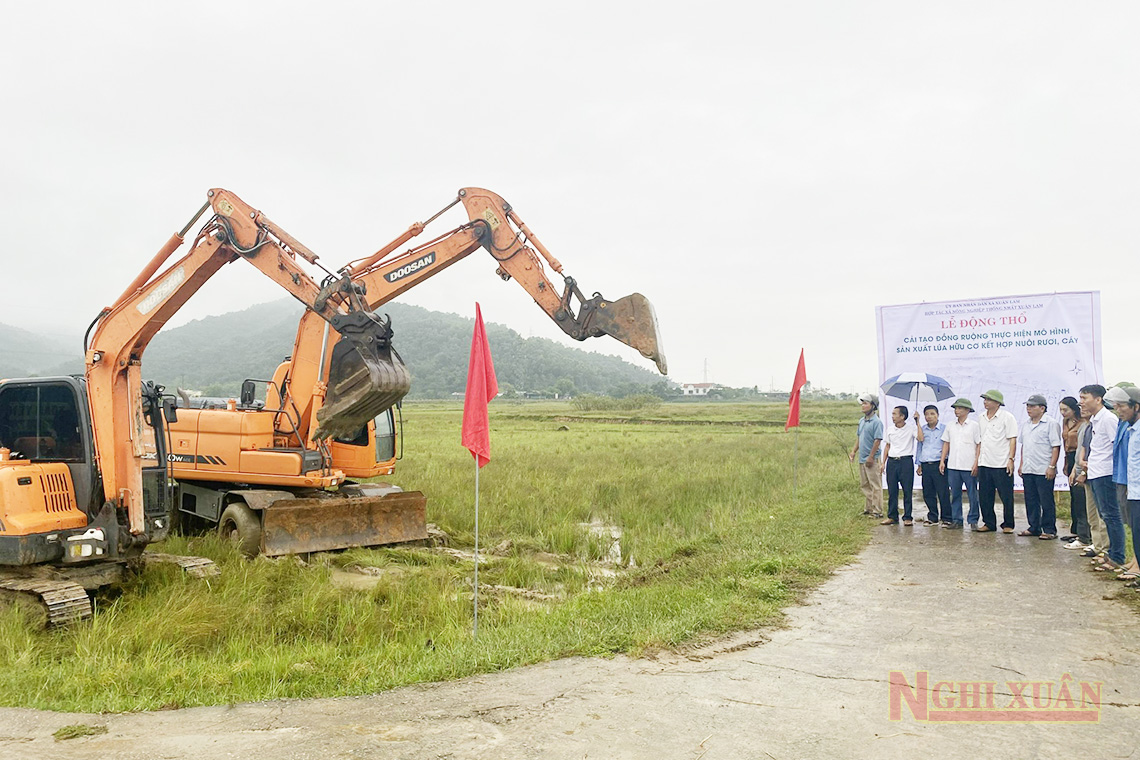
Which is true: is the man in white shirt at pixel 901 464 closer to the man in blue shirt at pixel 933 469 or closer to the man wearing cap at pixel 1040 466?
the man in blue shirt at pixel 933 469

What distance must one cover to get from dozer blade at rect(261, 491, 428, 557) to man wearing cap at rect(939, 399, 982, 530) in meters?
7.39

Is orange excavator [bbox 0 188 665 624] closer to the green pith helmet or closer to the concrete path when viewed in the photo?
the concrete path

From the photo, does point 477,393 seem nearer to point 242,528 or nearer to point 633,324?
point 633,324

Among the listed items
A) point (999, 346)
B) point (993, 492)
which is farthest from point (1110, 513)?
Result: point (999, 346)

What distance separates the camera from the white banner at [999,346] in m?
12.0

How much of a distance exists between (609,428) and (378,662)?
34.1 meters

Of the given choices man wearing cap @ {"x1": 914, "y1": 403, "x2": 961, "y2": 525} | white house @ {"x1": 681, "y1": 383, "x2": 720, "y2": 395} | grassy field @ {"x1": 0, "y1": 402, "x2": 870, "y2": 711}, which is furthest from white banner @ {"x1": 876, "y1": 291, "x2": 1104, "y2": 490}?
white house @ {"x1": 681, "y1": 383, "x2": 720, "y2": 395}

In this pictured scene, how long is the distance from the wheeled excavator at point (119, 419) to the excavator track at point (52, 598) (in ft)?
0.04

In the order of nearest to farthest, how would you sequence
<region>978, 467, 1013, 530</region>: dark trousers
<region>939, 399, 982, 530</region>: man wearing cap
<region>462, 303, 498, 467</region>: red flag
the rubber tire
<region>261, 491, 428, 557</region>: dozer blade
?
<region>462, 303, 498, 467</region>: red flag < <region>261, 491, 428, 557</region>: dozer blade < the rubber tire < <region>978, 467, 1013, 530</region>: dark trousers < <region>939, 399, 982, 530</region>: man wearing cap

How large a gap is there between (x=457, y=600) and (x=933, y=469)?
7542mm

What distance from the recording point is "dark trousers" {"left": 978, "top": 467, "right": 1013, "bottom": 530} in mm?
→ 10570

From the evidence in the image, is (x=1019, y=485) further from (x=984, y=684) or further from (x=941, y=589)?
(x=984, y=684)

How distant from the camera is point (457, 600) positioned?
7703 millimetres

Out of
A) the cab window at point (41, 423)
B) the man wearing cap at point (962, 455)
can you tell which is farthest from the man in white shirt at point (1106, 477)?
the cab window at point (41, 423)
